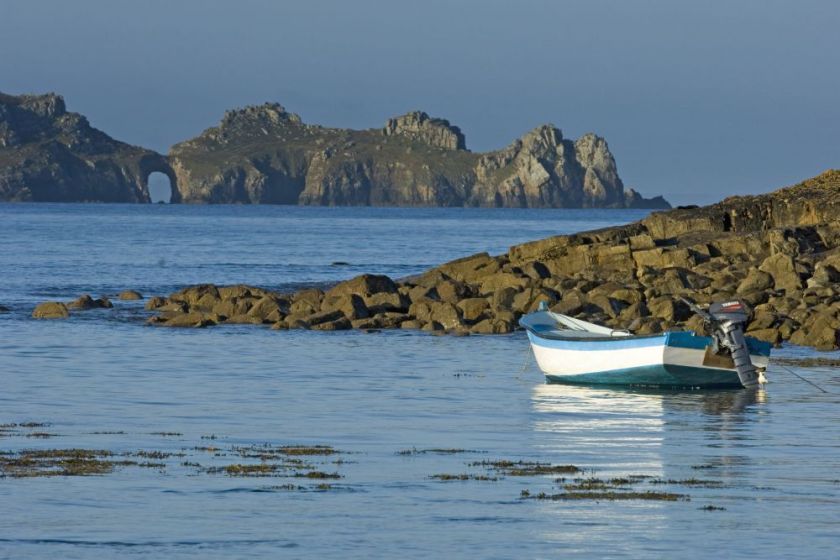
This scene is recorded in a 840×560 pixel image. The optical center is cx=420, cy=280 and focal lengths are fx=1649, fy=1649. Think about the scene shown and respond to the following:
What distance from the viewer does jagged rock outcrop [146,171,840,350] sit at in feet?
141

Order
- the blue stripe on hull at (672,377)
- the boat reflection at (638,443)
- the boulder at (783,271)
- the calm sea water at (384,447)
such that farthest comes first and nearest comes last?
1. the boulder at (783,271)
2. the blue stripe on hull at (672,377)
3. the boat reflection at (638,443)
4. the calm sea water at (384,447)

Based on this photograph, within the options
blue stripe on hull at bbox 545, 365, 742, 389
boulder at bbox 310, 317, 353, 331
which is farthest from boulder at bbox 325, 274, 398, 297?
blue stripe on hull at bbox 545, 365, 742, 389

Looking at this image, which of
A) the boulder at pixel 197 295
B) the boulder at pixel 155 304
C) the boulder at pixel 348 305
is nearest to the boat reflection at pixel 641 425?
the boulder at pixel 348 305

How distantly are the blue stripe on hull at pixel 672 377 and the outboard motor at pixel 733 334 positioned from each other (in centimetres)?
38

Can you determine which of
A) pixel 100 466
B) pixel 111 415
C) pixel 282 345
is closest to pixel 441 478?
pixel 100 466

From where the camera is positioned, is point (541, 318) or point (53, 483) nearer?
point (53, 483)

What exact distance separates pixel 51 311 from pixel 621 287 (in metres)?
16.9

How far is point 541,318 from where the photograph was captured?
3466 centimetres

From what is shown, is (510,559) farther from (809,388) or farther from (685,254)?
(685,254)

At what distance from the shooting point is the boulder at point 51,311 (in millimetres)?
49000

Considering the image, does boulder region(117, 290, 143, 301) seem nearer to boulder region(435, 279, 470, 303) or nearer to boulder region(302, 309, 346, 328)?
boulder region(435, 279, 470, 303)

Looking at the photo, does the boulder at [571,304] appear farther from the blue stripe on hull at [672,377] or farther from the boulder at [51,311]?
the boulder at [51,311]

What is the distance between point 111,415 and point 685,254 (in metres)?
29.7

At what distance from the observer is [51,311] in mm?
49312
